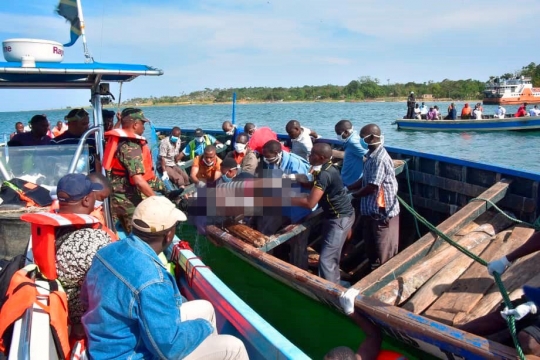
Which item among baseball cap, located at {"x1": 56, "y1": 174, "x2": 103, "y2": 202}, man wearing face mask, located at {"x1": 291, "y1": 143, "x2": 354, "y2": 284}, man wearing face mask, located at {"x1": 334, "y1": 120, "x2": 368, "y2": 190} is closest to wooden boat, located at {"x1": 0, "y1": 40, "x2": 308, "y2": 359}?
baseball cap, located at {"x1": 56, "y1": 174, "x2": 103, "y2": 202}

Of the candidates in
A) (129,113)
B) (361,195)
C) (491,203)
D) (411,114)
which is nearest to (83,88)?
(129,113)

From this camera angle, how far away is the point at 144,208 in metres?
2.31

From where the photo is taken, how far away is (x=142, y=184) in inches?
168

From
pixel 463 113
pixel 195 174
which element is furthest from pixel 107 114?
pixel 463 113

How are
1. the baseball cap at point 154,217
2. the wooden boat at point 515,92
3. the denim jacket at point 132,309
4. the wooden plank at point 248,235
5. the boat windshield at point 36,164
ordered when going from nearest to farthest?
1. the denim jacket at point 132,309
2. the baseball cap at point 154,217
3. the boat windshield at point 36,164
4. the wooden plank at point 248,235
5. the wooden boat at point 515,92

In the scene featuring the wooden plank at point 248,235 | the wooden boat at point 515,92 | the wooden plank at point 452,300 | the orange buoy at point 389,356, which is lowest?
the orange buoy at point 389,356

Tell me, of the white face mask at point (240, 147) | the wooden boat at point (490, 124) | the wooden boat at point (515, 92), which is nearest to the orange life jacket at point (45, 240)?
the white face mask at point (240, 147)

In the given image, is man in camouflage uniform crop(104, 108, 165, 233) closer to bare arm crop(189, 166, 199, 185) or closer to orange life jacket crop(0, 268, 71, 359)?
orange life jacket crop(0, 268, 71, 359)

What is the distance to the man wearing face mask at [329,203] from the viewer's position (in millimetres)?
4215

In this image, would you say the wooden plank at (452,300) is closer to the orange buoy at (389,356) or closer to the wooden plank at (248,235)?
the orange buoy at (389,356)

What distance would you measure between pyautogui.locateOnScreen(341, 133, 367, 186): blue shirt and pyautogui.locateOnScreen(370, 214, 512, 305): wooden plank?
1592 mm

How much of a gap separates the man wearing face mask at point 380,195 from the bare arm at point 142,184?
2102mm

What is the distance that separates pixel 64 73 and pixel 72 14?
990mm

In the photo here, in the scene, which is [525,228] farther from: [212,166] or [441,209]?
[212,166]
